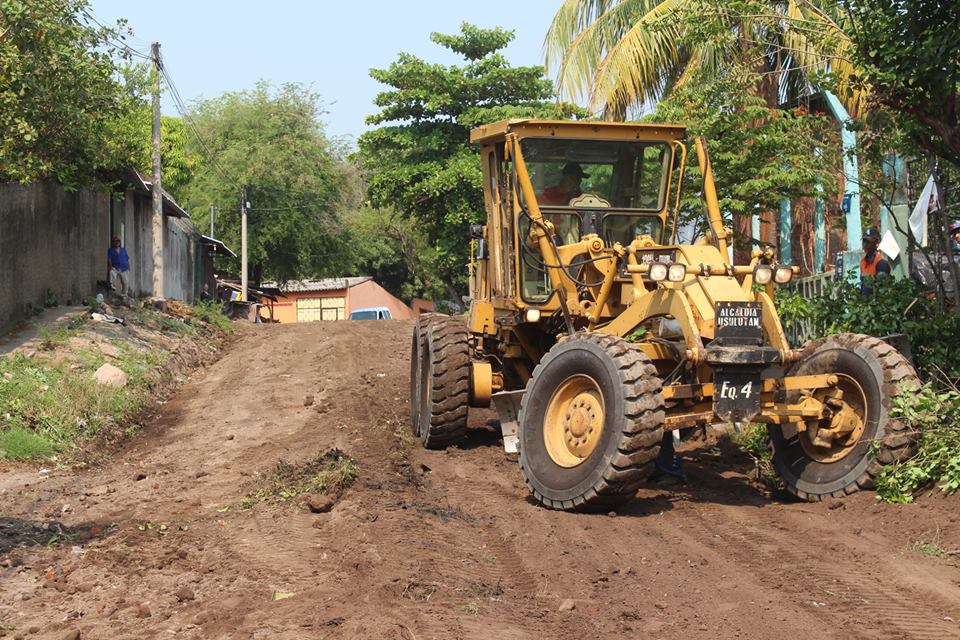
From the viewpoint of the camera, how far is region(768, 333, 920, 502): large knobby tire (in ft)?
25.9

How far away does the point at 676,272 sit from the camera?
25.8 feet

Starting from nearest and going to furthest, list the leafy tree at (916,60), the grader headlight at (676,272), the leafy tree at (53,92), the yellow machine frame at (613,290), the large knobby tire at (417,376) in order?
the grader headlight at (676,272) < the yellow machine frame at (613,290) < the leafy tree at (916,60) < the large knobby tire at (417,376) < the leafy tree at (53,92)

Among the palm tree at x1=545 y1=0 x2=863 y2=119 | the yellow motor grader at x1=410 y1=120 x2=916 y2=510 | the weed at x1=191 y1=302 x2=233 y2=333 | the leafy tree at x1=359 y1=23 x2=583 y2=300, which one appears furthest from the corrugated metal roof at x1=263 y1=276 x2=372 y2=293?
the yellow motor grader at x1=410 y1=120 x2=916 y2=510

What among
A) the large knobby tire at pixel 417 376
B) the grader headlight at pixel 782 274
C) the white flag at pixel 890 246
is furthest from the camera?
the white flag at pixel 890 246

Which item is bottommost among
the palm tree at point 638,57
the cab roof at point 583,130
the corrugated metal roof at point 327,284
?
the corrugated metal roof at point 327,284

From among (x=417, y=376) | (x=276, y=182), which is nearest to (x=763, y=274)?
(x=417, y=376)

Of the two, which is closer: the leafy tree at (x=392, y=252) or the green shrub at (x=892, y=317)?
the green shrub at (x=892, y=317)

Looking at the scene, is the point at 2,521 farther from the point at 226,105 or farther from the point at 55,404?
the point at 226,105

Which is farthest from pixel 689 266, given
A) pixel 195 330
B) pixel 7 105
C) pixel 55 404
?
pixel 195 330

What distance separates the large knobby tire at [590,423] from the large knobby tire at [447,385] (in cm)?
222

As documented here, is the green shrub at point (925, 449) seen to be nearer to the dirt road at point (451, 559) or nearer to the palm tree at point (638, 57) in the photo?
the dirt road at point (451, 559)

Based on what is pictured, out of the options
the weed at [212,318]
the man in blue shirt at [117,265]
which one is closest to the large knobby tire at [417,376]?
the man in blue shirt at [117,265]

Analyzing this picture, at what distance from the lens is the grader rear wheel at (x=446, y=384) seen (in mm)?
10836

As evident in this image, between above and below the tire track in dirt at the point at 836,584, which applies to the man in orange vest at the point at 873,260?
above
